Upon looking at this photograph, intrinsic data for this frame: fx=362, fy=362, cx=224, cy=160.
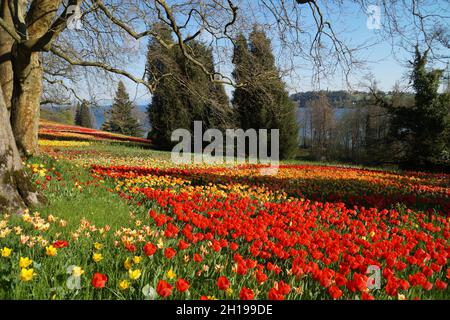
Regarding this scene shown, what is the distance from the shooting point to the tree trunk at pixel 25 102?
755cm

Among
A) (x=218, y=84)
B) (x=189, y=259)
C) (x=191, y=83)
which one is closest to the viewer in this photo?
(x=189, y=259)

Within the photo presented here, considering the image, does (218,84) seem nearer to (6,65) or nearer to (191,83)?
(191,83)

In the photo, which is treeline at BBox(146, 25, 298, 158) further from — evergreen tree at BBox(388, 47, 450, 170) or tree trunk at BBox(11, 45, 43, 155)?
evergreen tree at BBox(388, 47, 450, 170)

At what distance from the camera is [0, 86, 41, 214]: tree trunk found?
3619 mm

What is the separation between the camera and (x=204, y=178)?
8453mm

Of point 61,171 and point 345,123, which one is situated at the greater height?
point 345,123

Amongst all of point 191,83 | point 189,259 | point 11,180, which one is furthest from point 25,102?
point 189,259

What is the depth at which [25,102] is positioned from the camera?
306 inches

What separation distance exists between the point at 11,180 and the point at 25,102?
4.74 m

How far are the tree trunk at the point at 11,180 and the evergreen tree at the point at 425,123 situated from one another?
19.8m

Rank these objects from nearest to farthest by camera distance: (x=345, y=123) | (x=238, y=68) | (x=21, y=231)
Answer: (x=21, y=231) < (x=238, y=68) < (x=345, y=123)
